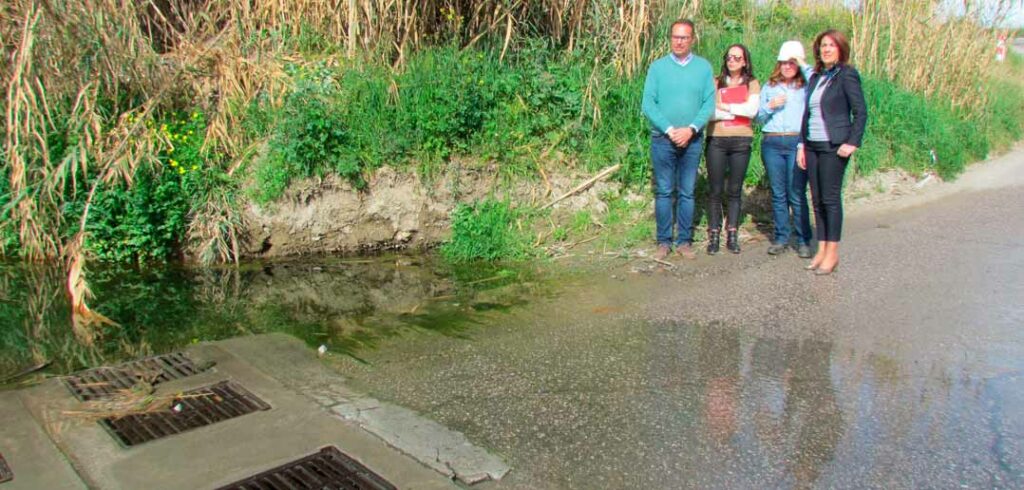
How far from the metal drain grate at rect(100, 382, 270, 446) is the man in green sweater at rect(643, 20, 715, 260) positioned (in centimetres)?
389

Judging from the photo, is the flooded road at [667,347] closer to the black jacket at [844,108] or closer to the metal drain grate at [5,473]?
the black jacket at [844,108]

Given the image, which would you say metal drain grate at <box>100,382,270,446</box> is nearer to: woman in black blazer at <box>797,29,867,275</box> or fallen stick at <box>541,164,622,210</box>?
fallen stick at <box>541,164,622,210</box>

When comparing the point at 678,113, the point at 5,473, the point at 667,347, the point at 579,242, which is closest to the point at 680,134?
the point at 678,113

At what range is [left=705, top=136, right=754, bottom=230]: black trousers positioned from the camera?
6.96 m

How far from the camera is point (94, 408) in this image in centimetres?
428

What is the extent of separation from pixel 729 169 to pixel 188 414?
190 inches

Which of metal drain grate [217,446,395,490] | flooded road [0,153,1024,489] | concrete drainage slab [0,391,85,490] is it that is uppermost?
concrete drainage slab [0,391,85,490]

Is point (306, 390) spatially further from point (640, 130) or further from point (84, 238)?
point (640, 130)

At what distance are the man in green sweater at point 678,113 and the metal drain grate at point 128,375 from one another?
3.95m

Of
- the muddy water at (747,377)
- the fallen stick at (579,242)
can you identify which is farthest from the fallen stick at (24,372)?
the fallen stick at (579,242)

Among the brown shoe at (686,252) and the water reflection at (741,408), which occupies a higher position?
the water reflection at (741,408)

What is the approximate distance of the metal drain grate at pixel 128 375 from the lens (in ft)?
14.9

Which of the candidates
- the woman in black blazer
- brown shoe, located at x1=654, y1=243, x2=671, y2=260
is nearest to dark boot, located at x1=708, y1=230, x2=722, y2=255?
brown shoe, located at x1=654, y1=243, x2=671, y2=260

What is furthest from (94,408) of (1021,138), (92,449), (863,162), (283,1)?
(1021,138)
